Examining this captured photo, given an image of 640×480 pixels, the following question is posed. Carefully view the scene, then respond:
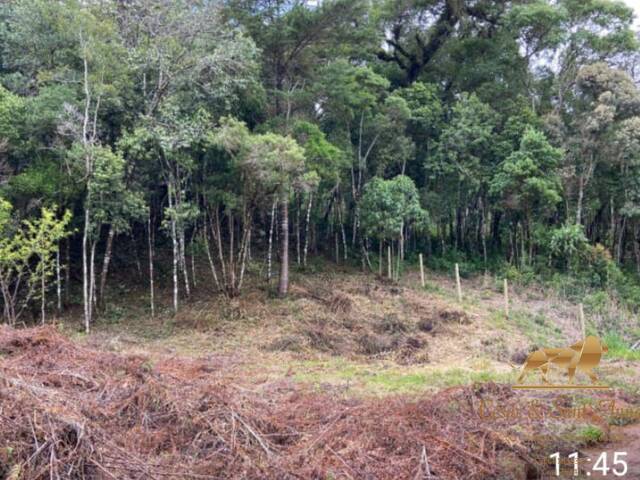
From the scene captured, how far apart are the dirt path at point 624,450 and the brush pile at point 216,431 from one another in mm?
615

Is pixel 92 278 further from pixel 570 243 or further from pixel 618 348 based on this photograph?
pixel 570 243

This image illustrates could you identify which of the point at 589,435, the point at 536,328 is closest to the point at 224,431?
the point at 589,435

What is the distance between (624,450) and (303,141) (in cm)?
1060

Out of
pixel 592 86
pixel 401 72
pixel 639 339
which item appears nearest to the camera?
pixel 639 339

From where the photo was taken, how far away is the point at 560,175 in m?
17.0

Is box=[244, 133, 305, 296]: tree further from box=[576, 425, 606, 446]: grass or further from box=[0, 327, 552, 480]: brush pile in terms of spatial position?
box=[576, 425, 606, 446]: grass

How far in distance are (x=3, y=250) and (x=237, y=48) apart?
258 inches

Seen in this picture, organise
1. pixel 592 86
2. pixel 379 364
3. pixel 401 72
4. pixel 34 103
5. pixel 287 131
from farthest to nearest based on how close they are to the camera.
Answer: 1. pixel 401 72
2. pixel 592 86
3. pixel 287 131
4. pixel 34 103
5. pixel 379 364

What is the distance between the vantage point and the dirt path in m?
4.39

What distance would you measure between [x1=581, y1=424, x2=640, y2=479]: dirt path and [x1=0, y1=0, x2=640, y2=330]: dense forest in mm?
8072

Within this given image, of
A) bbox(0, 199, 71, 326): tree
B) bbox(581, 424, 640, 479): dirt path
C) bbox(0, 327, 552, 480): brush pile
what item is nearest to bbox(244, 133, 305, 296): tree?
bbox(0, 199, 71, 326): tree

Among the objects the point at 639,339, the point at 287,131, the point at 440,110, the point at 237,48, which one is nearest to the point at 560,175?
the point at 440,110

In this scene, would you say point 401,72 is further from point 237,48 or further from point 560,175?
point 237,48

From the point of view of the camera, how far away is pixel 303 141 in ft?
45.6
